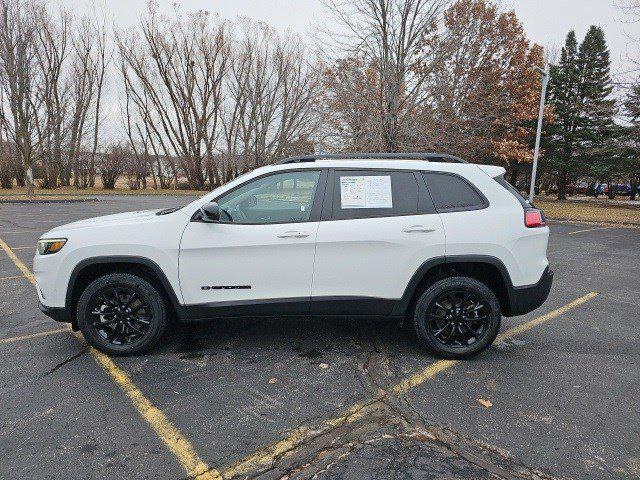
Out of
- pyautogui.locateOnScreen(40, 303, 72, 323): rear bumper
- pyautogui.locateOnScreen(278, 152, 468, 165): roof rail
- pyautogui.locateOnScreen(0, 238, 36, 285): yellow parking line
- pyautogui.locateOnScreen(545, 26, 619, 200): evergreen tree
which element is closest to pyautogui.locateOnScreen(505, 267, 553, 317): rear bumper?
pyautogui.locateOnScreen(278, 152, 468, 165): roof rail

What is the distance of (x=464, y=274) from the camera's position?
3.68m

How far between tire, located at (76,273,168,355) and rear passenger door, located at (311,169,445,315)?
144 centimetres

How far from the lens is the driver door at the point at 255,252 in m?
3.37

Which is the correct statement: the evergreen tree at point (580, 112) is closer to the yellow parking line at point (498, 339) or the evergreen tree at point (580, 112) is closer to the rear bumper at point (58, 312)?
the yellow parking line at point (498, 339)

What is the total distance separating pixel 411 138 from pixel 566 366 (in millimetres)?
13565

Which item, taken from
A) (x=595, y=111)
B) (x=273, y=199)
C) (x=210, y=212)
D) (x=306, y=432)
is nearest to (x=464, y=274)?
(x=273, y=199)

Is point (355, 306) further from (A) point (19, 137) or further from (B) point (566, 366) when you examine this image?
(A) point (19, 137)

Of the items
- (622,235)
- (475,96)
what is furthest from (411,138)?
(622,235)

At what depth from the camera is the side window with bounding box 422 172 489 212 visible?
353 cm

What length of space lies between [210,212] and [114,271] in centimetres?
112

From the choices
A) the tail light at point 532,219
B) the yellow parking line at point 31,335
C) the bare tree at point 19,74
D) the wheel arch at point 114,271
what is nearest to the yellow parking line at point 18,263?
the yellow parking line at point 31,335

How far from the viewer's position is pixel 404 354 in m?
3.72

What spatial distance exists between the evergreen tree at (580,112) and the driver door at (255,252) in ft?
110

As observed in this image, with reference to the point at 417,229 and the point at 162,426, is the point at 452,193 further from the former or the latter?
the point at 162,426
